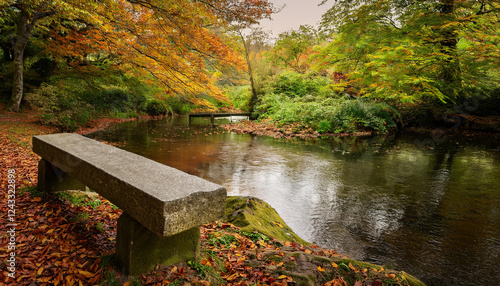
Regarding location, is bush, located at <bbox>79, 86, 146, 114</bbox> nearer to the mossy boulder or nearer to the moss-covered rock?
the mossy boulder

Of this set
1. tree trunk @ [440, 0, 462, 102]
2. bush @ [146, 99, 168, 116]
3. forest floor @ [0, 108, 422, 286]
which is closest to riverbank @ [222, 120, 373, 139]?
tree trunk @ [440, 0, 462, 102]

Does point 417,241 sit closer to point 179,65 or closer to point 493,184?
point 493,184

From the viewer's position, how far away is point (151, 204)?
5.24 feet

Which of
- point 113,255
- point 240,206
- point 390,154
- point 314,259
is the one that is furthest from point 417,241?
point 390,154

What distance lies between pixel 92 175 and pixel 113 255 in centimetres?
66

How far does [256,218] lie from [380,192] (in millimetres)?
3207

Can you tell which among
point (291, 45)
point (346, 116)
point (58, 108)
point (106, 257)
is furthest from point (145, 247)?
point (291, 45)

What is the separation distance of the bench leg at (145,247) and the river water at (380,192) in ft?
6.97

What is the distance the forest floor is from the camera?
6.16 feet

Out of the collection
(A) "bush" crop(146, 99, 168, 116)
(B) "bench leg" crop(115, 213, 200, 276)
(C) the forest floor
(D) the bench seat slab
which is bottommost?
(C) the forest floor

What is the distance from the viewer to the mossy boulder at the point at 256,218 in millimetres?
3168

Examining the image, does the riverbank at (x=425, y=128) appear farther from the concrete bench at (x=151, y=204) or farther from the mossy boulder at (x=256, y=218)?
the concrete bench at (x=151, y=204)

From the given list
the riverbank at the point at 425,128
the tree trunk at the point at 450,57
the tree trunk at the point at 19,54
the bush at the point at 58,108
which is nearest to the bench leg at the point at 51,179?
the bush at the point at 58,108

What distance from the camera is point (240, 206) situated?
368 centimetres
